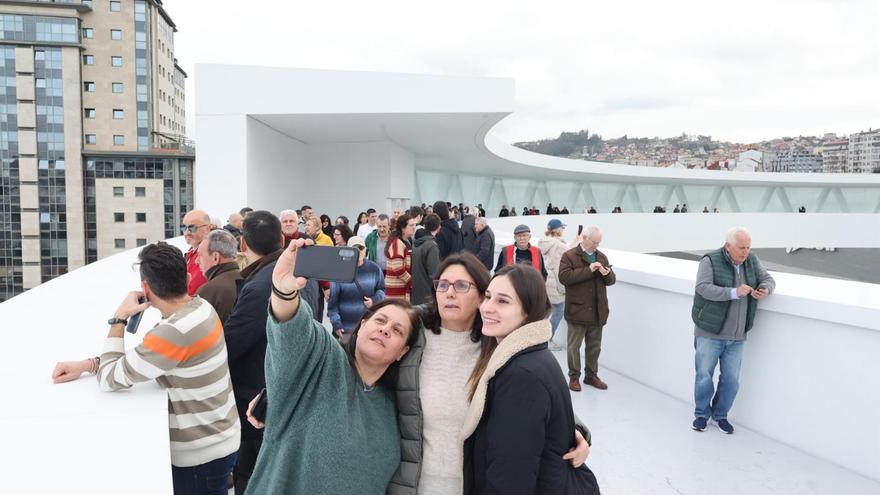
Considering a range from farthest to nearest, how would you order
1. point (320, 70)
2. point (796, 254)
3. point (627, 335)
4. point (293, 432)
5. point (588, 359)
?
point (796, 254) < point (320, 70) < point (627, 335) < point (588, 359) < point (293, 432)

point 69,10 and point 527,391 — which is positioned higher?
point 69,10

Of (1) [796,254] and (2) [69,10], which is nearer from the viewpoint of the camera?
(1) [796,254]

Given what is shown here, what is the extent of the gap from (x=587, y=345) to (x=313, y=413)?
469cm

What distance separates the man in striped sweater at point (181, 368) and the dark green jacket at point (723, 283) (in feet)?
12.7

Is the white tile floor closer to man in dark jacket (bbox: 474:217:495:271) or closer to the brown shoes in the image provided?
the brown shoes

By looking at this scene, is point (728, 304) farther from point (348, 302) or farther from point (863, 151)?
point (863, 151)

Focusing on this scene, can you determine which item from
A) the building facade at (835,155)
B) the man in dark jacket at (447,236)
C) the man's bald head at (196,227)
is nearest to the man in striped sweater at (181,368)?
the man's bald head at (196,227)

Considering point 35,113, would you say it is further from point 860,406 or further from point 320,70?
point 860,406

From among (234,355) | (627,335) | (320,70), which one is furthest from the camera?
(320,70)

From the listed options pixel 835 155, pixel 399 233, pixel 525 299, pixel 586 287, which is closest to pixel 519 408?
pixel 525 299

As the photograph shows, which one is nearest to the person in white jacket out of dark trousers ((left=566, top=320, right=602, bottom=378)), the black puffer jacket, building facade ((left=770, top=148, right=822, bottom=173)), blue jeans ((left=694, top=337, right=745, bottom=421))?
dark trousers ((left=566, top=320, right=602, bottom=378))

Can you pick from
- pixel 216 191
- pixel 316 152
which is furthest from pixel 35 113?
pixel 216 191

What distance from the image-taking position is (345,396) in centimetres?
188

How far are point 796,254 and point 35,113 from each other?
8059 centimetres
